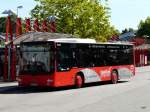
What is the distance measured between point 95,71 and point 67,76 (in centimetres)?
295

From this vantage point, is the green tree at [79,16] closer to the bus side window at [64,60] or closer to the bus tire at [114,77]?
the bus tire at [114,77]

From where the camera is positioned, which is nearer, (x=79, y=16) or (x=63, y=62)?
(x=63, y=62)

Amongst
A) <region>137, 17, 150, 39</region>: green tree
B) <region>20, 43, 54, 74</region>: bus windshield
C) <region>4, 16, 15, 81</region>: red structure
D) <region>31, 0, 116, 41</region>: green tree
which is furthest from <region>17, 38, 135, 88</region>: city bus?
<region>137, 17, 150, 39</region>: green tree

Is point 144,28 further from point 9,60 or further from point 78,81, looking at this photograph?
point 78,81

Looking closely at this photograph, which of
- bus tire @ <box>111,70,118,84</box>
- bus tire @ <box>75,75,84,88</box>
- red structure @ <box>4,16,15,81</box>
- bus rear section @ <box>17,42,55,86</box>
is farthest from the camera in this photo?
red structure @ <box>4,16,15,81</box>

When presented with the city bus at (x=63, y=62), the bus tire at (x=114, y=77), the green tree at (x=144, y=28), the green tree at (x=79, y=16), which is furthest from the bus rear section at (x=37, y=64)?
the green tree at (x=144, y=28)

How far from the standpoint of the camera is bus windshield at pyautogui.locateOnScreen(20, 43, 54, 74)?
23.9 m

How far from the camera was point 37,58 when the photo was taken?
79.5ft

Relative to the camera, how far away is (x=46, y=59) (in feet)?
78.7

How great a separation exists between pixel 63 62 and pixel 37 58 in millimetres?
1243

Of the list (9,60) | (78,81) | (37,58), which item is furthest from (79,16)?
(37,58)

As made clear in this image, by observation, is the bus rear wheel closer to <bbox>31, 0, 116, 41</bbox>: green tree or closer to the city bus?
the city bus

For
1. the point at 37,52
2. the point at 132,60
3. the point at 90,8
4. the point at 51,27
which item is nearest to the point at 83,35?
the point at 90,8

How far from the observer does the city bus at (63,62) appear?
23.9 m
